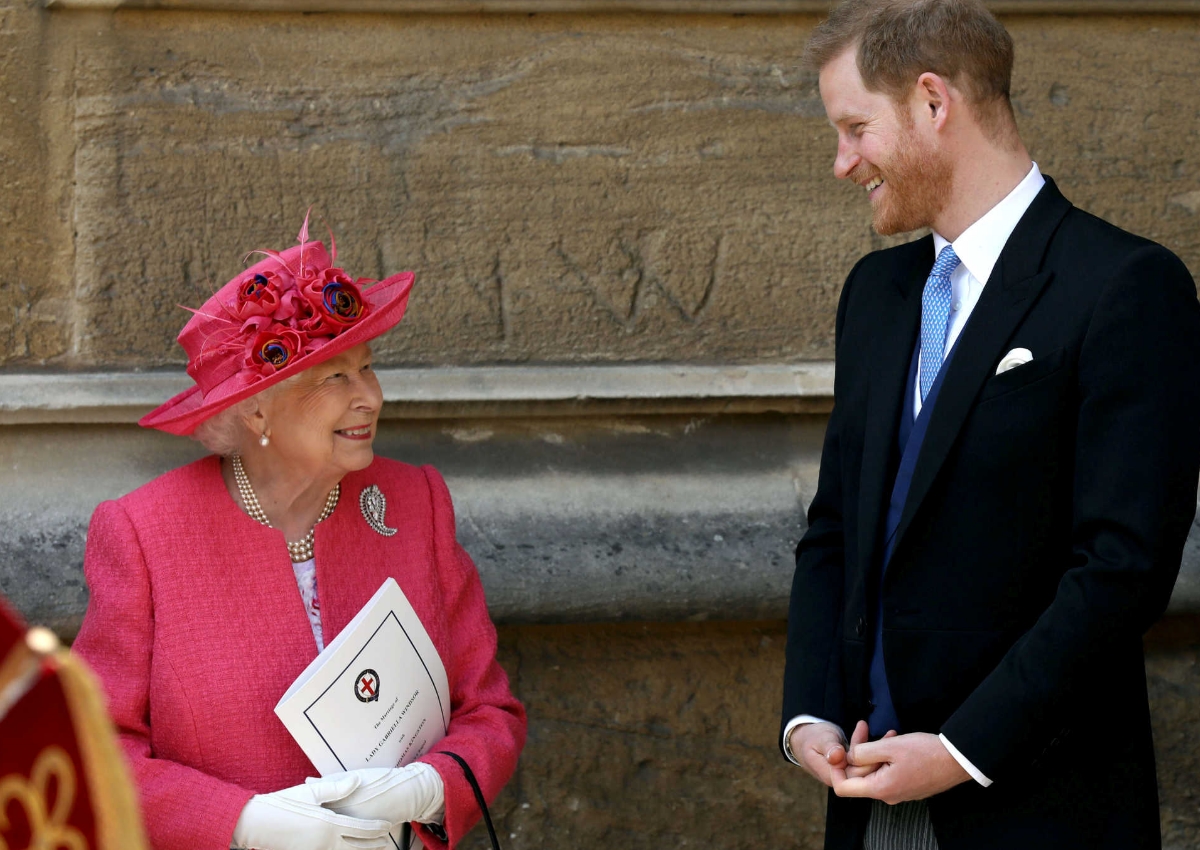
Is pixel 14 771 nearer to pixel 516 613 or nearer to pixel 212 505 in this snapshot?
pixel 212 505

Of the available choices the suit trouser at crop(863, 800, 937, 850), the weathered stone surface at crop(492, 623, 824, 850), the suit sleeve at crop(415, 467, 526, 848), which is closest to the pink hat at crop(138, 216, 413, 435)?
the suit sleeve at crop(415, 467, 526, 848)

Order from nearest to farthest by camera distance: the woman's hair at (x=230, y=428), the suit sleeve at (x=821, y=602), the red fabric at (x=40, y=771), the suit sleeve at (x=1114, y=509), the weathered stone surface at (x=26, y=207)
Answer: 1. the red fabric at (x=40, y=771)
2. the suit sleeve at (x=1114, y=509)
3. the suit sleeve at (x=821, y=602)
4. the woman's hair at (x=230, y=428)
5. the weathered stone surface at (x=26, y=207)

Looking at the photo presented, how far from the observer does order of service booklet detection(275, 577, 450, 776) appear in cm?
195

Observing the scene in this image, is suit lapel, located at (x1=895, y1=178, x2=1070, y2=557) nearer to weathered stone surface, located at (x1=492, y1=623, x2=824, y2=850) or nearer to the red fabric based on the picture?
the red fabric

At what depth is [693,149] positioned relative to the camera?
3.19m

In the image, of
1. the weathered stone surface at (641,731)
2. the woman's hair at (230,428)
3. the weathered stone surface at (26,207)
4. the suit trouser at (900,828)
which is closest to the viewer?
the suit trouser at (900,828)

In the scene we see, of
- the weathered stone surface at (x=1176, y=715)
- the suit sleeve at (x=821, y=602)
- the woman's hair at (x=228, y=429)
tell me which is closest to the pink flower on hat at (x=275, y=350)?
the woman's hair at (x=228, y=429)

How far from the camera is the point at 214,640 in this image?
2.04 m

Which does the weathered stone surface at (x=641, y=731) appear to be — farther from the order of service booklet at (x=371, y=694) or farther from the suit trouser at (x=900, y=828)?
the suit trouser at (x=900, y=828)

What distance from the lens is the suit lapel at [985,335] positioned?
1.80m

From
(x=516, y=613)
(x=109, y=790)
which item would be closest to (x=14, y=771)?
(x=109, y=790)

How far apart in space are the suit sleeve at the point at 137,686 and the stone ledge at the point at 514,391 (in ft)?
3.24

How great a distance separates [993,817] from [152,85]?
2.38 meters

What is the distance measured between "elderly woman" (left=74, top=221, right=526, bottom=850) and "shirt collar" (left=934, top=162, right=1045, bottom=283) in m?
0.92
